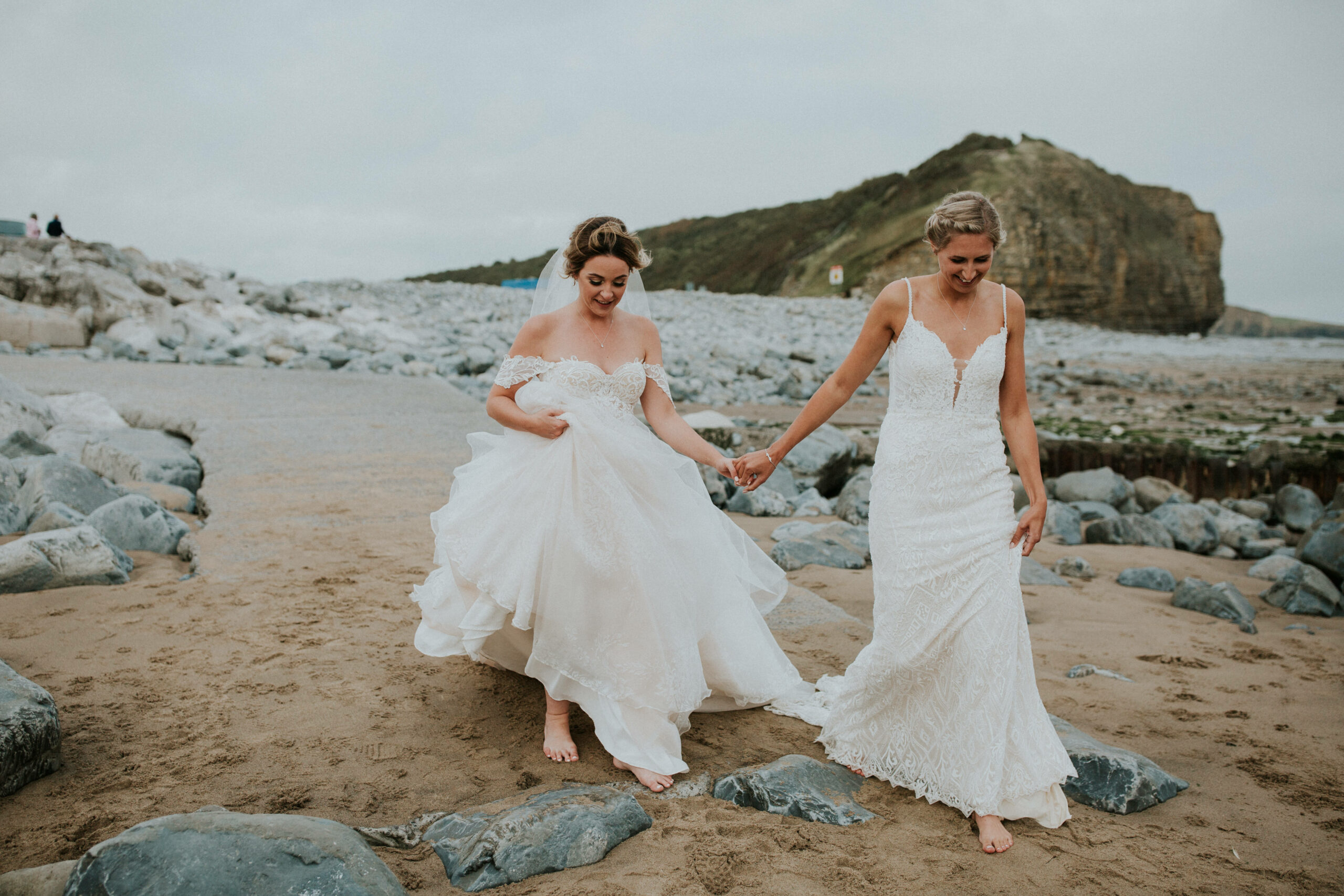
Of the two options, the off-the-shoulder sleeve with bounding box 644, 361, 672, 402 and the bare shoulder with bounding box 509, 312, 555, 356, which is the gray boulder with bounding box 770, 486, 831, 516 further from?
the bare shoulder with bounding box 509, 312, 555, 356

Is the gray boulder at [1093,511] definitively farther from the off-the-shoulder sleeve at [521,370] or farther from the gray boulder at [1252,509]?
the off-the-shoulder sleeve at [521,370]

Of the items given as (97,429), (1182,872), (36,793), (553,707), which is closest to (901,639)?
(1182,872)

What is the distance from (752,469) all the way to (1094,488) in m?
7.43

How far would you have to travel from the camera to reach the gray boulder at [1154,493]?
32.8 ft

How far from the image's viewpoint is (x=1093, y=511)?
9.12m

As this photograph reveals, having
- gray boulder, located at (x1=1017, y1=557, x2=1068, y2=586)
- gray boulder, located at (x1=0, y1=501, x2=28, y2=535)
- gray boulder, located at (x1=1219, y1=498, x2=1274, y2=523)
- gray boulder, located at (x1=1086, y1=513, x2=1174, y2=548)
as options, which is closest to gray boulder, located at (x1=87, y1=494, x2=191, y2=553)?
gray boulder, located at (x1=0, y1=501, x2=28, y2=535)

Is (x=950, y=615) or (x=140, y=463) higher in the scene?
(x=950, y=615)

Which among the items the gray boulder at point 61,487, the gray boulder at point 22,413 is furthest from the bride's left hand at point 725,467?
the gray boulder at point 22,413

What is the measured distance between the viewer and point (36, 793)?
2.83 meters

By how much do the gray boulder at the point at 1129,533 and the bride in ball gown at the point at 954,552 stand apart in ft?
18.9

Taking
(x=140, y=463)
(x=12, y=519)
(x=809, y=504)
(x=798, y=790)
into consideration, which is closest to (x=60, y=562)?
(x=12, y=519)

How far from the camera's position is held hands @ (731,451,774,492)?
12.2 feet

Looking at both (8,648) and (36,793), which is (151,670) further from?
(36,793)

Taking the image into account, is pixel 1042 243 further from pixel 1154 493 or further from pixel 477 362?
pixel 477 362
